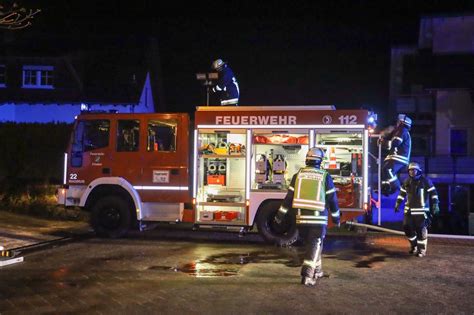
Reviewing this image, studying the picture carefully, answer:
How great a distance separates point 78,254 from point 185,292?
3393 millimetres

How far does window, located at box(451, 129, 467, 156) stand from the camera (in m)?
24.9

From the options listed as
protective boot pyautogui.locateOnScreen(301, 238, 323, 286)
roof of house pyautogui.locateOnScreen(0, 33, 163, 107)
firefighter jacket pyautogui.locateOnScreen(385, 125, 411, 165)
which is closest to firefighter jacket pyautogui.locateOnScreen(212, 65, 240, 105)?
firefighter jacket pyautogui.locateOnScreen(385, 125, 411, 165)

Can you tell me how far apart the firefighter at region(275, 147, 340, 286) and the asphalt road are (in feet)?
1.03

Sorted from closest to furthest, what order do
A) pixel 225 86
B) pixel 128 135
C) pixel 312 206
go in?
pixel 312 206, pixel 128 135, pixel 225 86

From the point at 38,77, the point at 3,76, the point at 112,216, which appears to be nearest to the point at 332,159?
the point at 112,216

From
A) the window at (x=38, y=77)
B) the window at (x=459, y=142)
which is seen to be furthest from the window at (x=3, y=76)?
the window at (x=459, y=142)

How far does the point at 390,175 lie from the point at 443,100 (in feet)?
50.7

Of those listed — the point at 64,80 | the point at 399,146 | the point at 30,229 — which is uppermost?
the point at 64,80

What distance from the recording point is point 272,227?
418 inches

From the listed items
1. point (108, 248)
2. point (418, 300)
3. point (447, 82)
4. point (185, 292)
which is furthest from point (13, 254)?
point (447, 82)

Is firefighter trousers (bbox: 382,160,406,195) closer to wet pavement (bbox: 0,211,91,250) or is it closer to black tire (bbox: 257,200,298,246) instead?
black tire (bbox: 257,200,298,246)

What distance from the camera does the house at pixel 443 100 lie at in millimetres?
23266

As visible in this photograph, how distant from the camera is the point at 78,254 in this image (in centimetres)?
952

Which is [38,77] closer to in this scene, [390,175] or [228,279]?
[390,175]
